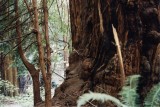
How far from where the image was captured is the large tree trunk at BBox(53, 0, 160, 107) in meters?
4.47

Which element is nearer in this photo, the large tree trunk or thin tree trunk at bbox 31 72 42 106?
the large tree trunk

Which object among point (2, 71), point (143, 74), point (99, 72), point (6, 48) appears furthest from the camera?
point (2, 71)

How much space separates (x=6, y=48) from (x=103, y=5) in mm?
4563

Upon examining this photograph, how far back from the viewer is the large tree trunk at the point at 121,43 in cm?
447

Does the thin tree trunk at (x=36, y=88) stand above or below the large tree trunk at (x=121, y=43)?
below

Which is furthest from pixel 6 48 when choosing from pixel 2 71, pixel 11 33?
pixel 2 71

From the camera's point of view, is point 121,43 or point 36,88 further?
point 36,88

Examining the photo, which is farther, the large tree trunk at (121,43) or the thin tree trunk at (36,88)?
the thin tree trunk at (36,88)

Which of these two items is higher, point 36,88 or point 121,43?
point 121,43

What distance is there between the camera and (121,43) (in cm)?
462

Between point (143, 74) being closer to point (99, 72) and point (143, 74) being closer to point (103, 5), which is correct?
point (99, 72)

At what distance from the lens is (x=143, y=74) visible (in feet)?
14.6

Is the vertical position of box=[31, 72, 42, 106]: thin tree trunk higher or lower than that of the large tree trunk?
lower

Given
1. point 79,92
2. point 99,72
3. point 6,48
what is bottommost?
point 79,92
